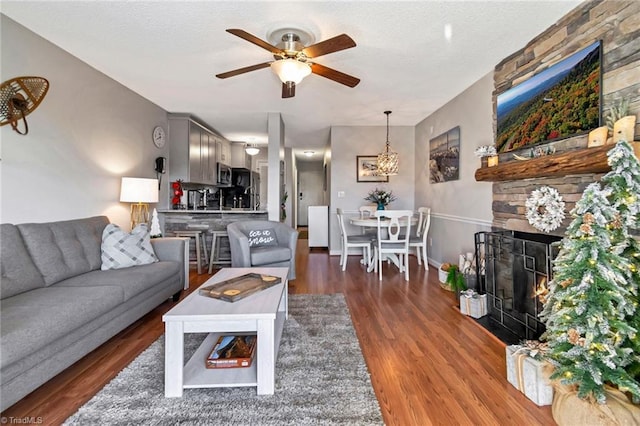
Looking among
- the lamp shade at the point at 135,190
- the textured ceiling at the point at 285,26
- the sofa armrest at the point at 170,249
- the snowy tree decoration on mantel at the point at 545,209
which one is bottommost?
the sofa armrest at the point at 170,249

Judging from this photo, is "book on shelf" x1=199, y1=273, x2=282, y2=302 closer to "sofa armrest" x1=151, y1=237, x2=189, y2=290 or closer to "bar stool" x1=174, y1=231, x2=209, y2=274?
"sofa armrest" x1=151, y1=237, x2=189, y2=290

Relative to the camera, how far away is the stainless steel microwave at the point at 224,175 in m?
6.13

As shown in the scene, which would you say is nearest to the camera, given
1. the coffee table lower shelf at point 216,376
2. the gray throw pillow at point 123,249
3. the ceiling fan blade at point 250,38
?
the coffee table lower shelf at point 216,376

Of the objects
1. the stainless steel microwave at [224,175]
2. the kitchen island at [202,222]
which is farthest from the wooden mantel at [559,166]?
the stainless steel microwave at [224,175]

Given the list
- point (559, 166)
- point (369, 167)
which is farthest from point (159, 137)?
point (559, 166)

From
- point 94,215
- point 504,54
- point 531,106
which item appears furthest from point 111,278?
point 504,54

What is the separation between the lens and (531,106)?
2.45 meters

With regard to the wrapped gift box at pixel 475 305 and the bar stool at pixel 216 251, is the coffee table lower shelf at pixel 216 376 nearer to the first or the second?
the wrapped gift box at pixel 475 305

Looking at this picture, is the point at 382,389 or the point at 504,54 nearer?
the point at 382,389

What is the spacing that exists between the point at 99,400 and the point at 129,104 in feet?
11.2

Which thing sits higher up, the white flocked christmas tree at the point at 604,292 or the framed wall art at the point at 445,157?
the framed wall art at the point at 445,157

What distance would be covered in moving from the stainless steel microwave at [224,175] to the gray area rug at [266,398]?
4.51m

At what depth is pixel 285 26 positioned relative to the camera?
222 cm

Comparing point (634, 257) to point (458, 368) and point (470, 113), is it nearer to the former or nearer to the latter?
point (458, 368)
